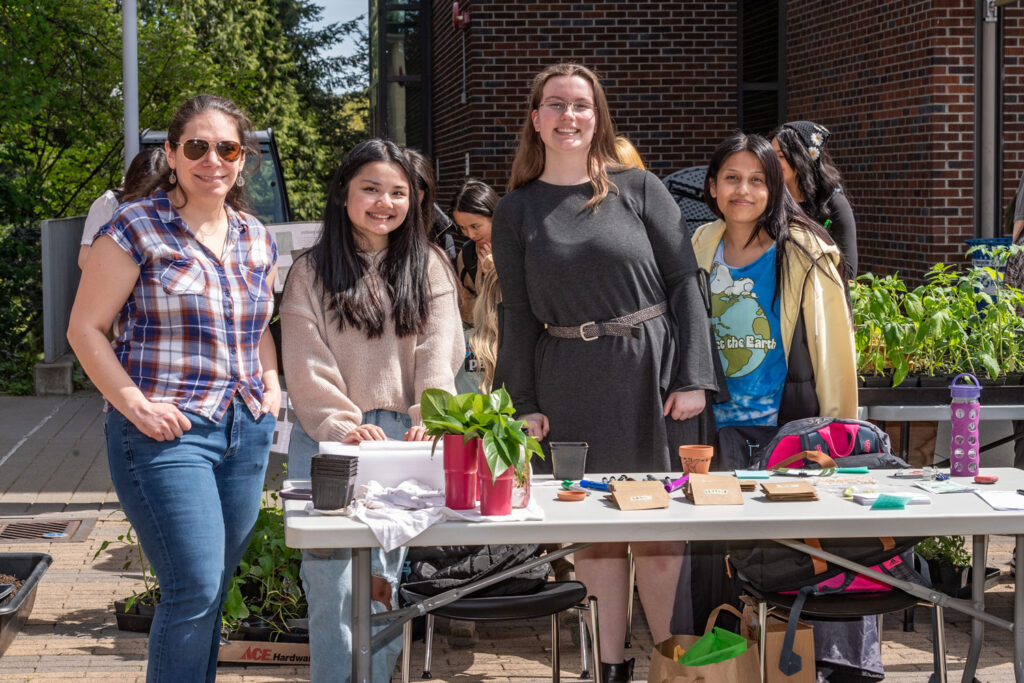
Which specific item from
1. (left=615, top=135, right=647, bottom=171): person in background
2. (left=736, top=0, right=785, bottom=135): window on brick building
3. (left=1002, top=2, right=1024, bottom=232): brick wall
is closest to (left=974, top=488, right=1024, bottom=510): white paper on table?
(left=615, top=135, right=647, bottom=171): person in background

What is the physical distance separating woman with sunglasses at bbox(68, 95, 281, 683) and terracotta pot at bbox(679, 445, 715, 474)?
1.16 m

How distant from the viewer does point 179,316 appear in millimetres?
3164

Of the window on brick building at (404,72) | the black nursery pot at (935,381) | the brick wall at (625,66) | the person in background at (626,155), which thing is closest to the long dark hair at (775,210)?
the person in background at (626,155)

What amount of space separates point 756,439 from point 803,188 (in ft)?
5.08

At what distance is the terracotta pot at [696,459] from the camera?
136 inches

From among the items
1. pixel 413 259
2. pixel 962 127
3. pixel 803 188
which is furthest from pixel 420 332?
pixel 962 127

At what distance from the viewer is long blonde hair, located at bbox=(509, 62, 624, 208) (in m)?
3.88

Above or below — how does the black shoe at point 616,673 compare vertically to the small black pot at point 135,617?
→ above

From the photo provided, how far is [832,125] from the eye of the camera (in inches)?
424

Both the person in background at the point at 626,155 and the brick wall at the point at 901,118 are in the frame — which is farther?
the brick wall at the point at 901,118

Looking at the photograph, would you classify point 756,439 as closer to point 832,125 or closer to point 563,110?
point 563,110

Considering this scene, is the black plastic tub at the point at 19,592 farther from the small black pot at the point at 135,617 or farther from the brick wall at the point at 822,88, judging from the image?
the brick wall at the point at 822,88

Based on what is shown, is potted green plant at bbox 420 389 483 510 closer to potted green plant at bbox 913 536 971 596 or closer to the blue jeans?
the blue jeans

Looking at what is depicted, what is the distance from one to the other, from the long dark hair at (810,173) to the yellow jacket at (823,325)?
3.81ft
